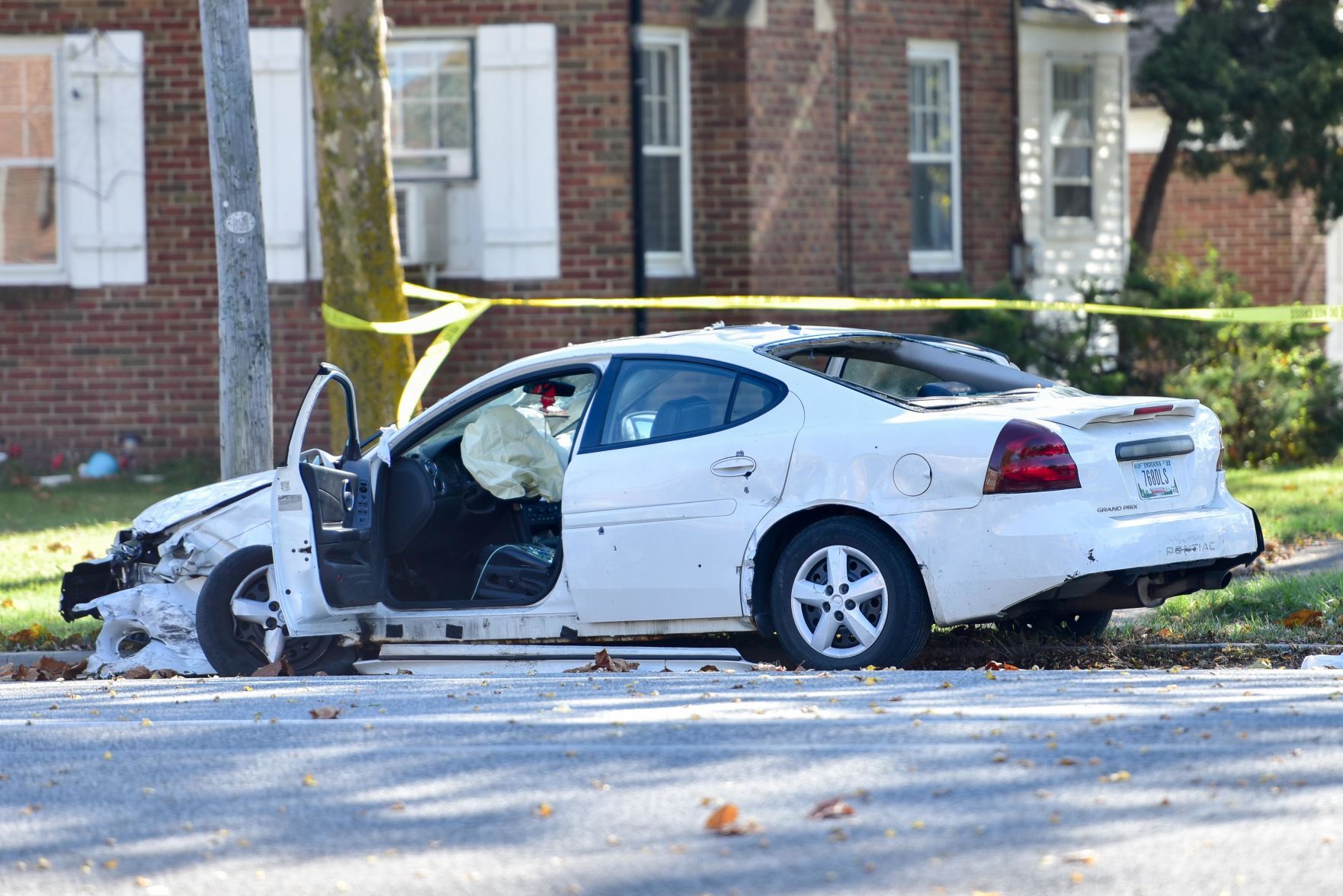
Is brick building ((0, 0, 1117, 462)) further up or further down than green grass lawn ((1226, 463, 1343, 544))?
further up

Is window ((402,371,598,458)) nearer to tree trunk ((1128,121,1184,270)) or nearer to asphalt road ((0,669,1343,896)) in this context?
asphalt road ((0,669,1343,896))

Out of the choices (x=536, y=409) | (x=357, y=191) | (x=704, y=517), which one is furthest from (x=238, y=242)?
(x=704, y=517)

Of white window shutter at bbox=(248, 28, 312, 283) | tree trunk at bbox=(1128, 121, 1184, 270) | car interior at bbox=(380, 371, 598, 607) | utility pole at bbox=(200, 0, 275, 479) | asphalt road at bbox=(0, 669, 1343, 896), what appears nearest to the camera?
asphalt road at bbox=(0, 669, 1343, 896)

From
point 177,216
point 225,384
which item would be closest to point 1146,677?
point 225,384

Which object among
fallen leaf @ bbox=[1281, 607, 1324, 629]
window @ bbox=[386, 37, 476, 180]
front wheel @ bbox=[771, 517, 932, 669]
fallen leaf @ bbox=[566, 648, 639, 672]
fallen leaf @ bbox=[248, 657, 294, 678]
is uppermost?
window @ bbox=[386, 37, 476, 180]

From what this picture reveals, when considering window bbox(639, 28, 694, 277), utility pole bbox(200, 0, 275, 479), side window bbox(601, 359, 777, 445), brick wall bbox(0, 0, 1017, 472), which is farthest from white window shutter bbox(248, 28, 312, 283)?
side window bbox(601, 359, 777, 445)

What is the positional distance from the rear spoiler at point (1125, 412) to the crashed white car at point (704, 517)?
0.04ft

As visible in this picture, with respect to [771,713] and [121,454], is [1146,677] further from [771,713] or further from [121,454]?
[121,454]

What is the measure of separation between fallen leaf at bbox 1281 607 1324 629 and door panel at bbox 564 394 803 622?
2.63 m

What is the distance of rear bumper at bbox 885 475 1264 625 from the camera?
21.1 feet

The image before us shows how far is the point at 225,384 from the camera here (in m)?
9.53

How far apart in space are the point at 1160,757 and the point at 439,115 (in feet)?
36.3

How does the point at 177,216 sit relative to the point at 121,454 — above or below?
above

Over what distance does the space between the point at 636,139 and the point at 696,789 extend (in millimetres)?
10635
